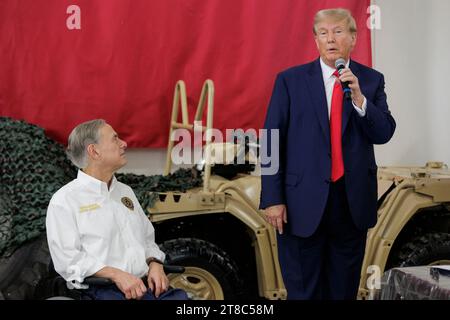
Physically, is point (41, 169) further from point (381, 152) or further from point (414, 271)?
point (381, 152)

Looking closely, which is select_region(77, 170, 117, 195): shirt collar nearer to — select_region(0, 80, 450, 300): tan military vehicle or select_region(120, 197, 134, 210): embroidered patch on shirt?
select_region(120, 197, 134, 210): embroidered patch on shirt

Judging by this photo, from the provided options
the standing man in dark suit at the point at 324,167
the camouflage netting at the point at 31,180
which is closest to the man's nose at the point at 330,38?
the standing man in dark suit at the point at 324,167

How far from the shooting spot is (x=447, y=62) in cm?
377

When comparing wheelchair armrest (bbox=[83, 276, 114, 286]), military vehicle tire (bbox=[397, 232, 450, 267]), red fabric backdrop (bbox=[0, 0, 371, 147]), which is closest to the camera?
wheelchair armrest (bbox=[83, 276, 114, 286])

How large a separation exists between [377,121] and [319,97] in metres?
0.23

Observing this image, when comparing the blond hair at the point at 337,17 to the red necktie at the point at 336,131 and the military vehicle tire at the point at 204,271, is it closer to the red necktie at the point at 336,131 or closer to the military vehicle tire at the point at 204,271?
the red necktie at the point at 336,131

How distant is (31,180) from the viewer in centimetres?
280

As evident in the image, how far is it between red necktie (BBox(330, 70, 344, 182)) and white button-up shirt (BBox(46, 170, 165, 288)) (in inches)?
28.3

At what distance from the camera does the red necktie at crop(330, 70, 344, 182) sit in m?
2.14

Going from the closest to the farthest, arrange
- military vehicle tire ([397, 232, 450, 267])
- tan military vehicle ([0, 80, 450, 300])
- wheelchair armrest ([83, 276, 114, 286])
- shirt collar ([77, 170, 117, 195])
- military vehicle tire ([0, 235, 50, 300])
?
wheelchair armrest ([83, 276, 114, 286])
shirt collar ([77, 170, 117, 195])
military vehicle tire ([0, 235, 50, 300])
tan military vehicle ([0, 80, 450, 300])
military vehicle tire ([397, 232, 450, 267])

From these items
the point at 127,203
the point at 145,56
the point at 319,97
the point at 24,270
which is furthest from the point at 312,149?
the point at 145,56

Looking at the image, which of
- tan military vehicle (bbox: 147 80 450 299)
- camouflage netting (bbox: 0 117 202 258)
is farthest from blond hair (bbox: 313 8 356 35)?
camouflage netting (bbox: 0 117 202 258)

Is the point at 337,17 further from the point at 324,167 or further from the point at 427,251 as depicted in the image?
the point at 427,251
